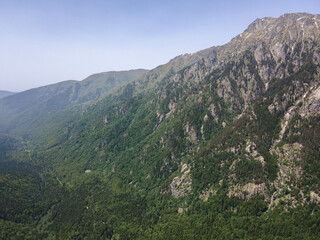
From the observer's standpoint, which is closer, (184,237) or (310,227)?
(310,227)

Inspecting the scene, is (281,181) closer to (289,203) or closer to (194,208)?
(289,203)

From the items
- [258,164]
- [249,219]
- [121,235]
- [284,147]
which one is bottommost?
[121,235]

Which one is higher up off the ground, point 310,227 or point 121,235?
point 310,227

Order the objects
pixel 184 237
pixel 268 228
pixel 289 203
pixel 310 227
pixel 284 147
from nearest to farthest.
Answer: pixel 310 227 < pixel 268 228 < pixel 289 203 < pixel 184 237 < pixel 284 147

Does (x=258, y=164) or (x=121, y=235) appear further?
(x=121, y=235)

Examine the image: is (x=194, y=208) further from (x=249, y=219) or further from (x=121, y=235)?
(x=121, y=235)

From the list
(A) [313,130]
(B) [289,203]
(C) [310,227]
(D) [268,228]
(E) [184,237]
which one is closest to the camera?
(C) [310,227]

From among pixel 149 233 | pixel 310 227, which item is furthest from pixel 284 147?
pixel 149 233

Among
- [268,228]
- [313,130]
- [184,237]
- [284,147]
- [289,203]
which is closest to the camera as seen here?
[268,228]

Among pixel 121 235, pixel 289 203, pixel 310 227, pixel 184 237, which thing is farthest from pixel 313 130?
pixel 121 235
